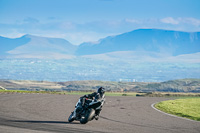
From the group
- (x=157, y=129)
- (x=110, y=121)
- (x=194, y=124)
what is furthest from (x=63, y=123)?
(x=194, y=124)

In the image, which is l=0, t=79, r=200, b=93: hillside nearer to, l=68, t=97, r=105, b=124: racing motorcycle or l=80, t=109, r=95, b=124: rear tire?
l=68, t=97, r=105, b=124: racing motorcycle

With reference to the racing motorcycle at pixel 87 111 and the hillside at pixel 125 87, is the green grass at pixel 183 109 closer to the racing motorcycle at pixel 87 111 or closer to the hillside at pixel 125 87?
the racing motorcycle at pixel 87 111

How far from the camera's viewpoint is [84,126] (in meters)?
16.7

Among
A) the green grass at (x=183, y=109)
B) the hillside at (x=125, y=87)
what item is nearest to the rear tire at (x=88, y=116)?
the green grass at (x=183, y=109)

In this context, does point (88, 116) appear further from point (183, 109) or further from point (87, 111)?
point (183, 109)

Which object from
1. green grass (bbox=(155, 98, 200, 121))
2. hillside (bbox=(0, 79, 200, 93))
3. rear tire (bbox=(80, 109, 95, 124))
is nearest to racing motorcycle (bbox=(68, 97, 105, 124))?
rear tire (bbox=(80, 109, 95, 124))

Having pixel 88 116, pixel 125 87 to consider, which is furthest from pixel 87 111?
pixel 125 87

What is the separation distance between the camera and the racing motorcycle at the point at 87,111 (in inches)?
687

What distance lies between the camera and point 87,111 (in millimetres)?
17844

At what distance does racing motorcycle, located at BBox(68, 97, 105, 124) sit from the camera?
17.5m

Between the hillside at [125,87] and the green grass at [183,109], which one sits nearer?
the green grass at [183,109]

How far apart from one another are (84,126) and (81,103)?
1.69 metres

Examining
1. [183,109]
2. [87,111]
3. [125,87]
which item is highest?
[125,87]

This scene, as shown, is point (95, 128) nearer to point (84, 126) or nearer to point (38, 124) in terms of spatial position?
point (84, 126)
